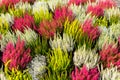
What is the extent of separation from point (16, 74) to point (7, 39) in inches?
34.3

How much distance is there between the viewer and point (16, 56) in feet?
13.5

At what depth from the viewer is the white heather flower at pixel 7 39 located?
180 inches

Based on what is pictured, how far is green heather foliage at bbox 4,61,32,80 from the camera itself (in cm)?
392

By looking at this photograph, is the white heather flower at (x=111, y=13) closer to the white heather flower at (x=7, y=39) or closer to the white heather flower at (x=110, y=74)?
the white heather flower at (x=7, y=39)

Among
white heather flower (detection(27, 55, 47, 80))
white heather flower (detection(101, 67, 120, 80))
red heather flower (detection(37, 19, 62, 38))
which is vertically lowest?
white heather flower (detection(101, 67, 120, 80))

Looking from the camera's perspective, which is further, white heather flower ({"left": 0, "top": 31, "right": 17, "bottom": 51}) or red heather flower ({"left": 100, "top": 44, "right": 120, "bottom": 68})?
white heather flower ({"left": 0, "top": 31, "right": 17, "bottom": 51})

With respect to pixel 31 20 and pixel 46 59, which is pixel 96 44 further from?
pixel 31 20

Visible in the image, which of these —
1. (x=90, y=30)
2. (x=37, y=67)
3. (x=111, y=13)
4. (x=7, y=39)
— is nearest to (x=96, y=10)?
(x=111, y=13)

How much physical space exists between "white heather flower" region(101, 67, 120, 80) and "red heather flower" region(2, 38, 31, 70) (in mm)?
1059

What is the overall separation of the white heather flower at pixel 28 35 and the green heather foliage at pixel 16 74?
706mm

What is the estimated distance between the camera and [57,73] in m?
4.05

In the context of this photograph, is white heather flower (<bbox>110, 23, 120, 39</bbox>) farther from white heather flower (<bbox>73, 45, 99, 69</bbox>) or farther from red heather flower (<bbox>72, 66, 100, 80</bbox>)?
red heather flower (<bbox>72, 66, 100, 80</bbox>)

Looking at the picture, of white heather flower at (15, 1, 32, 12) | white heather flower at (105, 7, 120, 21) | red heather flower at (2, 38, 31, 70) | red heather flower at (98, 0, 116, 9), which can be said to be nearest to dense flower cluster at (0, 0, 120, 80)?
red heather flower at (2, 38, 31, 70)

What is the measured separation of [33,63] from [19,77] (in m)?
0.33
